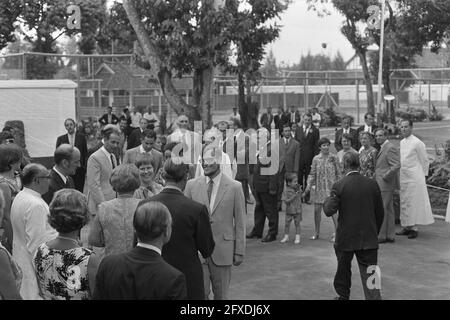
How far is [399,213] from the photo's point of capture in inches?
484

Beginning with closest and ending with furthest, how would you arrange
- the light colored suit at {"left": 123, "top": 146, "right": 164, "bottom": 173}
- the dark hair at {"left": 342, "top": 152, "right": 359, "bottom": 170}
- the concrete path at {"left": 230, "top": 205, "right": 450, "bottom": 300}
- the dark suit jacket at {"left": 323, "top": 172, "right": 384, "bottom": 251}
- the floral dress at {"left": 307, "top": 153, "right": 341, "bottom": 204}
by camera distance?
the dark suit jacket at {"left": 323, "top": 172, "right": 384, "bottom": 251} → the dark hair at {"left": 342, "top": 152, "right": 359, "bottom": 170} → the concrete path at {"left": 230, "top": 205, "right": 450, "bottom": 300} → the light colored suit at {"left": 123, "top": 146, "right": 164, "bottom": 173} → the floral dress at {"left": 307, "top": 153, "right": 341, "bottom": 204}

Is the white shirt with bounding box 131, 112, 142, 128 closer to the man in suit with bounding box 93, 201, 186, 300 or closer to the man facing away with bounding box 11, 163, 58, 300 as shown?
the man facing away with bounding box 11, 163, 58, 300

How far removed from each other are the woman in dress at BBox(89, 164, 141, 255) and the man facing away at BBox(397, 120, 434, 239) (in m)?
6.70

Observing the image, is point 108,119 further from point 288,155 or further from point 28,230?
point 28,230

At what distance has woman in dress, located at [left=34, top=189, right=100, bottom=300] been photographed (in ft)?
13.9

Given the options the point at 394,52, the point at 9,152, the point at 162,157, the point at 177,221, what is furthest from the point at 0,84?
the point at 394,52

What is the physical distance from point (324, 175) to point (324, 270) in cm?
230

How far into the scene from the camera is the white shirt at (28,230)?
5.17 metres

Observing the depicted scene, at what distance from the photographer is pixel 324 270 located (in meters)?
9.17

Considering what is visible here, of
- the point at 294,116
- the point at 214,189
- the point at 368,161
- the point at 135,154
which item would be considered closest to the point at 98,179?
the point at 135,154

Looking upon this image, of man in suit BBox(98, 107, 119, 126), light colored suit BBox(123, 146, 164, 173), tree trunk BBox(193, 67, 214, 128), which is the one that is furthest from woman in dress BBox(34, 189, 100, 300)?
man in suit BBox(98, 107, 119, 126)

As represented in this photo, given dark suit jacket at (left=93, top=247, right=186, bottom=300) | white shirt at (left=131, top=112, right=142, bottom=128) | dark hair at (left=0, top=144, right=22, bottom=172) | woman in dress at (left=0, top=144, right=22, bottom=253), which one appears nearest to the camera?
dark suit jacket at (left=93, top=247, right=186, bottom=300)

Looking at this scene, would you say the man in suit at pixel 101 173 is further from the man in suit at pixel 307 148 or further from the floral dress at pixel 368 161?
the man in suit at pixel 307 148

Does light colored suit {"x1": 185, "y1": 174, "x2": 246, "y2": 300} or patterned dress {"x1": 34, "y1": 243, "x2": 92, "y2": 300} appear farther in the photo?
light colored suit {"x1": 185, "y1": 174, "x2": 246, "y2": 300}
